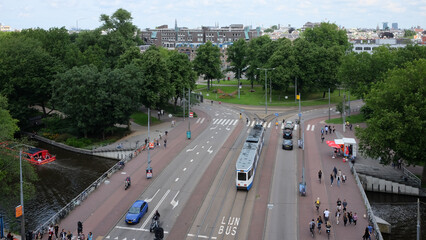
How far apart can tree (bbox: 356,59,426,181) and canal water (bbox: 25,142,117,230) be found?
3816 centimetres

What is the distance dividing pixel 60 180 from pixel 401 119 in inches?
1805

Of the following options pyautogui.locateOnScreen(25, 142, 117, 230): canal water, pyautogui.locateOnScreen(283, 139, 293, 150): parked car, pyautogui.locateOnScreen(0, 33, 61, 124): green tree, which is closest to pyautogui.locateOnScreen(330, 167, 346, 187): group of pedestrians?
pyautogui.locateOnScreen(283, 139, 293, 150): parked car

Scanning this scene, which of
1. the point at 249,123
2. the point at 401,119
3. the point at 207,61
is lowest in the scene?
the point at 249,123

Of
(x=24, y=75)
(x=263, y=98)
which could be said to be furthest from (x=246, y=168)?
(x=263, y=98)

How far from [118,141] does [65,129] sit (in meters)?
13.0

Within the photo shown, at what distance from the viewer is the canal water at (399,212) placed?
1613 inches

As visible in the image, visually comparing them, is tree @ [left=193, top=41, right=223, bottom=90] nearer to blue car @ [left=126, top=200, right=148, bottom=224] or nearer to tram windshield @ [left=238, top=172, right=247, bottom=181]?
tram windshield @ [left=238, top=172, right=247, bottom=181]

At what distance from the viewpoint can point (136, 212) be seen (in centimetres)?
3866

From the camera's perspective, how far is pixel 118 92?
7131 centimetres

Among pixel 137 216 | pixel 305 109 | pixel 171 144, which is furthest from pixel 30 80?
pixel 305 109

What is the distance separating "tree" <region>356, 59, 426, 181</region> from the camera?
47.2m

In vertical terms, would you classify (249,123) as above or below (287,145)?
above

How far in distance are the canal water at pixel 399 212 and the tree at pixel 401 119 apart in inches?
177

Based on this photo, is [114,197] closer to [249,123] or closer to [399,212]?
[399,212]
